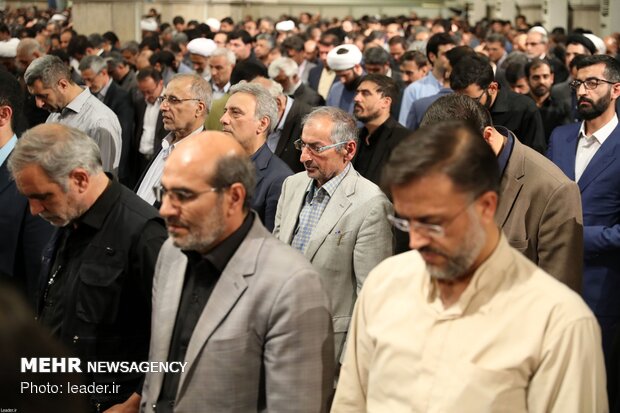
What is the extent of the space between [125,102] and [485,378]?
898 centimetres

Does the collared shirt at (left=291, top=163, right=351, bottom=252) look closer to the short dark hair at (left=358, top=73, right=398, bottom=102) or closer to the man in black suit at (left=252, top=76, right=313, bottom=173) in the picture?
the short dark hair at (left=358, top=73, right=398, bottom=102)

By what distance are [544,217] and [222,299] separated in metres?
1.93

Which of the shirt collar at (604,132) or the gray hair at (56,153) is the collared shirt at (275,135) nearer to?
the shirt collar at (604,132)

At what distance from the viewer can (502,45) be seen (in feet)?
53.7

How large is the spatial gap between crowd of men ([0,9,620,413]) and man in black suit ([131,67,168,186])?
10.1 ft

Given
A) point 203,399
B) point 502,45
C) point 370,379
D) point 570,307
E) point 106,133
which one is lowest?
point 502,45

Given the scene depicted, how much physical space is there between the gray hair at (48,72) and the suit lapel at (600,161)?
14.2 ft

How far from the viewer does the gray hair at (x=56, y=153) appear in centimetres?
434

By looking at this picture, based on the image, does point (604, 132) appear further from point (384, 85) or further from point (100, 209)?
point (100, 209)

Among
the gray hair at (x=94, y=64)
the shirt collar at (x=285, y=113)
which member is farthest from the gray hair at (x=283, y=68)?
the gray hair at (x=94, y=64)

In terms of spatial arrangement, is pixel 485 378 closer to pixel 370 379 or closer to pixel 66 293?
pixel 370 379

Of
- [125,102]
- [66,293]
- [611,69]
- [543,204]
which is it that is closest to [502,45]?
[125,102]

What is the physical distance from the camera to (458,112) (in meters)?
4.96

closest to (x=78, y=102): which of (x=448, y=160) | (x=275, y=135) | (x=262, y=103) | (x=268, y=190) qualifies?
(x=275, y=135)
